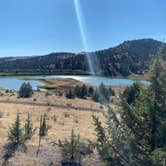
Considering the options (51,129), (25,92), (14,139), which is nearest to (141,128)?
(14,139)

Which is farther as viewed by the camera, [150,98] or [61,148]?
[61,148]

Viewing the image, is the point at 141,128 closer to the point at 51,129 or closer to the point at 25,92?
the point at 51,129

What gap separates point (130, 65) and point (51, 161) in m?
160

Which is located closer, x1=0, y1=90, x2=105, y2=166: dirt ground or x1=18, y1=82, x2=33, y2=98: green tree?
x1=0, y1=90, x2=105, y2=166: dirt ground

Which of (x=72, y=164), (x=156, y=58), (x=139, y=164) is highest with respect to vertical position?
(x=156, y=58)

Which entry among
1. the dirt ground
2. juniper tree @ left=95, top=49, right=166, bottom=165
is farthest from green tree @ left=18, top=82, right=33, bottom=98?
juniper tree @ left=95, top=49, right=166, bottom=165

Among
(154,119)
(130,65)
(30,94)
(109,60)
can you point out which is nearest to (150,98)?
(154,119)

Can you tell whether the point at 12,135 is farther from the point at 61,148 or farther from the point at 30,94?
the point at 30,94

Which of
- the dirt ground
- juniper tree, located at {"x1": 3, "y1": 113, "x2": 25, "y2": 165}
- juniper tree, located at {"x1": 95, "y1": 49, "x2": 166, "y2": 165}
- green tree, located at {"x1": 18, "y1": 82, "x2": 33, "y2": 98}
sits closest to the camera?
juniper tree, located at {"x1": 95, "y1": 49, "x2": 166, "y2": 165}

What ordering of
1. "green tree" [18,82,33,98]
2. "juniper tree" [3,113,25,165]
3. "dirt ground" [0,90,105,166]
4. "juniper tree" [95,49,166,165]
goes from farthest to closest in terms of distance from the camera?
"green tree" [18,82,33,98] < "juniper tree" [3,113,25,165] < "dirt ground" [0,90,105,166] < "juniper tree" [95,49,166,165]

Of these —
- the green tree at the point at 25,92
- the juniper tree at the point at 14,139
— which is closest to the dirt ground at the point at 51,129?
the juniper tree at the point at 14,139

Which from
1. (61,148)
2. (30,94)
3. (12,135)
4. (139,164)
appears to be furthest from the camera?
(30,94)

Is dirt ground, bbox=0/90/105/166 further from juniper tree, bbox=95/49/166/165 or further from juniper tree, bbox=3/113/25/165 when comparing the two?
juniper tree, bbox=95/49/166/165

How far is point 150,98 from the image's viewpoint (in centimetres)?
1158
